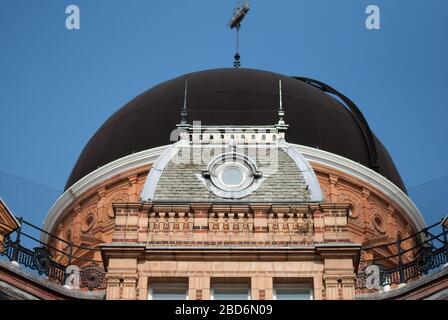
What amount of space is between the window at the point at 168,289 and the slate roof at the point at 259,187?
8.46 ft

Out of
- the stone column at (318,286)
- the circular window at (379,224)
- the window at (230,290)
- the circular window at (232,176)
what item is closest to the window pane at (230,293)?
the window at (230,290)

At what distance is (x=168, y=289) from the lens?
27922 millimetres

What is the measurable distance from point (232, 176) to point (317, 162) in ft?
50.7

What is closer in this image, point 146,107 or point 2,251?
point 2,251

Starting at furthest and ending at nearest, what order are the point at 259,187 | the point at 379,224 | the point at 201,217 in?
the point at 379,224 → the point at 259,187 → the point at 201,217

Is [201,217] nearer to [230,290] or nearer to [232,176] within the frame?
[232,176]

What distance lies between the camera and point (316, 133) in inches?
1809

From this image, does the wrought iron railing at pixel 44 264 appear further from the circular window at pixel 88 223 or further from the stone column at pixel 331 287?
the circular window at pixel 88 223

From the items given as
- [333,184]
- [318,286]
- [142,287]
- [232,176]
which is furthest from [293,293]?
[333,184]

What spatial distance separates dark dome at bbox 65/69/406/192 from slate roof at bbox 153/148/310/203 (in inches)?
523

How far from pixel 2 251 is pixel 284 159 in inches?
307

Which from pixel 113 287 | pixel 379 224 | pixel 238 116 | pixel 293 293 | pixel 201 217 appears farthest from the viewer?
pixel 379 224

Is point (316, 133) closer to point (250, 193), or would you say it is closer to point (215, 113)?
point (215, 113)
